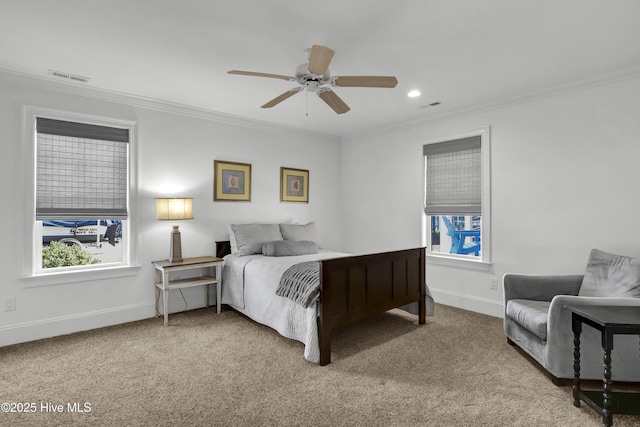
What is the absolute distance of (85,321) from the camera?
3551 millimetres

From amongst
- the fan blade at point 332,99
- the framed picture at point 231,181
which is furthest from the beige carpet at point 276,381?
the fan blade at point 332,99

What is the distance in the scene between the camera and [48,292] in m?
3.36

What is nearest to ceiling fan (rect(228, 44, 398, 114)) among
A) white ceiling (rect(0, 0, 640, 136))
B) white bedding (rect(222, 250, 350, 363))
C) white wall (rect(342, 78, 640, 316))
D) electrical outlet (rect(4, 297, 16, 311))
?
white ceiling (rect(0, 0, 640, 136))

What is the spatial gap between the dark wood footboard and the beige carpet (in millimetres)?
289

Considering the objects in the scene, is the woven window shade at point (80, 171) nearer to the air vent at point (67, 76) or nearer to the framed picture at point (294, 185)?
the air vent at point (67, 76)

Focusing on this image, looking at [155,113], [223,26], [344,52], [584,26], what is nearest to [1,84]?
[155,113]

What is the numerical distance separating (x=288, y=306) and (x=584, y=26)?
305 centimetres

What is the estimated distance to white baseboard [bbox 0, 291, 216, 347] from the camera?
10.5ft

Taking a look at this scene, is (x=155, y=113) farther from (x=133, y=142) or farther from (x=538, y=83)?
(x=538, y=83)

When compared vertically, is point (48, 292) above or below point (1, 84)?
below

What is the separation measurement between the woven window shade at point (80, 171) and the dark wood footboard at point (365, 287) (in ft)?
8.22

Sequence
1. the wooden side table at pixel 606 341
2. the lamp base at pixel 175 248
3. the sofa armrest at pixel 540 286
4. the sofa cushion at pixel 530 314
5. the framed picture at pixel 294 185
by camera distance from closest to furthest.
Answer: the wooden side table at pixel 606 341, the sofa cushion at pixel 530 314, the sofa armrest at pixel 540 286, the lamp base at pixel 175 248, the framed picture at pixel 294 185

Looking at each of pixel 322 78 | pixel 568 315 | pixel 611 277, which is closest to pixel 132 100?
pixel 322 78

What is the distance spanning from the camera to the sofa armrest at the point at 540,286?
3047mm
